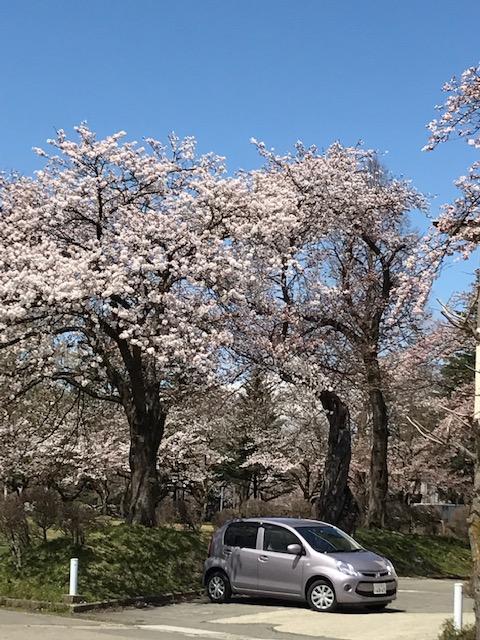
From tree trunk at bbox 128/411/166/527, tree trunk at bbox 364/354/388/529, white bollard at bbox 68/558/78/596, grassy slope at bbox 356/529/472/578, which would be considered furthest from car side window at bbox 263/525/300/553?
tree trunk at bbox 364/354/388/529

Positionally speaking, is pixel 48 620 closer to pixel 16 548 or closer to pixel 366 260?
pixel 16 548

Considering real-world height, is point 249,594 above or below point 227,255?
below

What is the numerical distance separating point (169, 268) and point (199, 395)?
17.2ft

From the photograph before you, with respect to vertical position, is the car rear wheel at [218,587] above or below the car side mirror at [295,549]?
below

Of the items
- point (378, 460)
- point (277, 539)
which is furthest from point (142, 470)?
point (378, 460)

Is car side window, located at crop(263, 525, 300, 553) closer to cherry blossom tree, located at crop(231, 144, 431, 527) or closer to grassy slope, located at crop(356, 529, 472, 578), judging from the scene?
cherry blossom tree, located at crop(231, 144, 431, 527)

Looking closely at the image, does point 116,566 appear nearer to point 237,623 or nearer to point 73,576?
point 73,576

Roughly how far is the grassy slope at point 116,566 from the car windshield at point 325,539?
11.4ft

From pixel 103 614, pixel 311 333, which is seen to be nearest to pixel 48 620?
pixel 103 614

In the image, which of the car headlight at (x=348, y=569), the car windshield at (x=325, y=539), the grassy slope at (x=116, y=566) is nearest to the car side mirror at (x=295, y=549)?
the car windshield at (x=325, y=539)

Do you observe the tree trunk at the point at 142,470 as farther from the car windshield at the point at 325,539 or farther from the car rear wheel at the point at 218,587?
the car windshield at the point at 325,539

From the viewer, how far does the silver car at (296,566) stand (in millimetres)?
14875

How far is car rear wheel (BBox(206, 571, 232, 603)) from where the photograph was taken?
16.5 meters

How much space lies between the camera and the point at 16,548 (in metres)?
17.3
